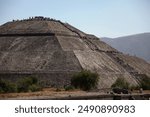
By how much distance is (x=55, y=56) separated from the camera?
76.9 meters

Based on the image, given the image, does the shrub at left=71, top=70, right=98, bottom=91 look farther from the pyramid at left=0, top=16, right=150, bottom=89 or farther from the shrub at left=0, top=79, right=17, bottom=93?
the shrub at left=0, top=79, right=17, bottom=93

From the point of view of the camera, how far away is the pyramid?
237ft

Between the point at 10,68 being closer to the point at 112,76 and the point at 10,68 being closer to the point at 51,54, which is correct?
the point at 51,54

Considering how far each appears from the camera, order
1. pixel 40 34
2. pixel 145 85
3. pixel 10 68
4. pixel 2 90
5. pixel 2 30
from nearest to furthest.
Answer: pixel 2 90 → pixel 145 85 → pixel 10 68 → pixel 40 34 → pixel 2 30

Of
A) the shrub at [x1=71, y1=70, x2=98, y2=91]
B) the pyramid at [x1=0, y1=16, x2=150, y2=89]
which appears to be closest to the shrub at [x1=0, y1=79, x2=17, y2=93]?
the shrub at [x1=71, y1=70, x2=98, y2=91]

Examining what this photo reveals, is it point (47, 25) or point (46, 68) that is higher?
point (47, 25)

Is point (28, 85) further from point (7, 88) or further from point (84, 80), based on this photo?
point (84, 80)

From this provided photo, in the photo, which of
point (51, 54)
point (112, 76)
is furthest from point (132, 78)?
point (51, 54)

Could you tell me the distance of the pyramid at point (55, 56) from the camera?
72.1 metres

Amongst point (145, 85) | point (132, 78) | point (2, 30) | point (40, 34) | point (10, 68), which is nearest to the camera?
point (145, 85)

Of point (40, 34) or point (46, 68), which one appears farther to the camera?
point (40, 34)

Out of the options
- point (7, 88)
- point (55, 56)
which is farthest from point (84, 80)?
point (55, 56)

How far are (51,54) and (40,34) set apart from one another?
413 inches

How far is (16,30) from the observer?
90.6 meters
